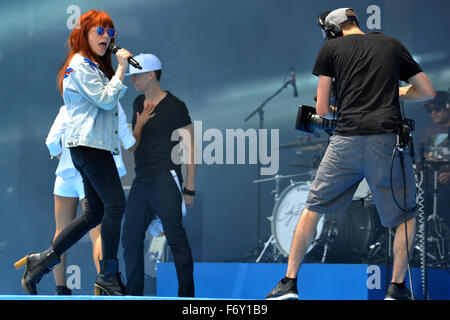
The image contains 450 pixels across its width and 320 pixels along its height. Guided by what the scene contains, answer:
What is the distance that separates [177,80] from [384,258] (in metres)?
2.34

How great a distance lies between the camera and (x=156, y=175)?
4.60m

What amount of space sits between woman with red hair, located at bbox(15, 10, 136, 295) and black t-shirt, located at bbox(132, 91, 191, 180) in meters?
1.06

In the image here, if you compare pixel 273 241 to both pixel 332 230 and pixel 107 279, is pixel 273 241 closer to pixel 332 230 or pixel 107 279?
pixel 332 230

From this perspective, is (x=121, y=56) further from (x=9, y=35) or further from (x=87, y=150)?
(x=9, y=35)

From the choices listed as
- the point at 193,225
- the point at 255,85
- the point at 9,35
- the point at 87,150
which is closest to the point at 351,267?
the point at 193,225

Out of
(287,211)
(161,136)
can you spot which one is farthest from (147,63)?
(287,211)

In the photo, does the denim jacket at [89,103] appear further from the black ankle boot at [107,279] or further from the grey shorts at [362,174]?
the grey shorts at [362,174]

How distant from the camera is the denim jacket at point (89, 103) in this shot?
136 inches

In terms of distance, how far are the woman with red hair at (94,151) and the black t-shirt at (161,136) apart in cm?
106

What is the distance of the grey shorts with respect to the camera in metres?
3.11

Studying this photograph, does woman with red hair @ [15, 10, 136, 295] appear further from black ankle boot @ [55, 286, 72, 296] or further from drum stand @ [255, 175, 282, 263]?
drum stand @ [255, 175, 282, 263]

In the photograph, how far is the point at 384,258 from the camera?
4.83m

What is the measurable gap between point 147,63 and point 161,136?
0.70m

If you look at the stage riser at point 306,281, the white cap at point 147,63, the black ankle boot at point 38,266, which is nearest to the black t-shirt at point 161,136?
the white cap at point 147,63
